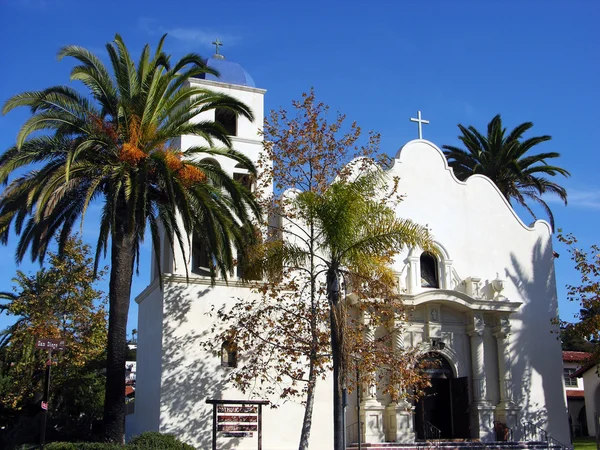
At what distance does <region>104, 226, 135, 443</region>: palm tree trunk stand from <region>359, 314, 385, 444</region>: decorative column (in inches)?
329

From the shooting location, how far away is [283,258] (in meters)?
18.5

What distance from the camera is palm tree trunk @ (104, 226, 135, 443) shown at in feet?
58.4

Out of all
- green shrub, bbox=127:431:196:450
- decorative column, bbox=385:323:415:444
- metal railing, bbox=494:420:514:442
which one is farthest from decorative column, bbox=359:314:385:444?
green shrub, bbox=127:431:196:450

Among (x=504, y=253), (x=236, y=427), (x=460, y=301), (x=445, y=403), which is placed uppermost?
(x=504, y=253)

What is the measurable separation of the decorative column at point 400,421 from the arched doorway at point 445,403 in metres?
1.21

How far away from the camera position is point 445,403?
26.1m

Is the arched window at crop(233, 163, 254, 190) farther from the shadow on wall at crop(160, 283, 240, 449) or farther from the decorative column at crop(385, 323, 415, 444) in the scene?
the decorative column at crop(385, 323, 415, 444)

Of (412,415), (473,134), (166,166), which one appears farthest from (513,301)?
(166,166)

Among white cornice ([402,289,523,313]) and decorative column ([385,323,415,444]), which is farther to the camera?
white cornice ([402,289,523,313])

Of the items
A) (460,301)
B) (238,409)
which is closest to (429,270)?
(460,301)

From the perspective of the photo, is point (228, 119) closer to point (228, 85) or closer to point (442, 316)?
point (228, 85)

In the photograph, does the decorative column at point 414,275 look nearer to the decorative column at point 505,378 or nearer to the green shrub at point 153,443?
the decorative column at point 505,378

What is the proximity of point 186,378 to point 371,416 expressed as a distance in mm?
6294

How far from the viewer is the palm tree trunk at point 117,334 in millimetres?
17797
